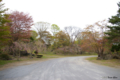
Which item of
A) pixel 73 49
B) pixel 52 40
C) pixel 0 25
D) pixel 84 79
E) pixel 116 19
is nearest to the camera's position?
pixel 84 79

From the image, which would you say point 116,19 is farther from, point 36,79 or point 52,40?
point 52,40

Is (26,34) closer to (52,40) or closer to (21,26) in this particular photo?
(21,26)

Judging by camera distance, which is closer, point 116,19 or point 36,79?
point 36,79

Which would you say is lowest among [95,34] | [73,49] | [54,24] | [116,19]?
[73,49]

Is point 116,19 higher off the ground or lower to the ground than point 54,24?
lower

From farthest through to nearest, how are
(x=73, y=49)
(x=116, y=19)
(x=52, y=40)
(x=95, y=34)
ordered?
1. (x=52, y=40)
2. (x=73, y=49)
3. (x=95, y=34)
4. (x=116, y=19)

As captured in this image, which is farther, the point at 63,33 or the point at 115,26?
the point at 63,33

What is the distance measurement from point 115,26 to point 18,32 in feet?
58.7

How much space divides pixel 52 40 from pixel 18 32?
26.3m

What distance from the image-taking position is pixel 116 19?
1182 cm

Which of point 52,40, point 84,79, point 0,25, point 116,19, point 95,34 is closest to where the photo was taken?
point 84,79

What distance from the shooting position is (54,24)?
154 ft

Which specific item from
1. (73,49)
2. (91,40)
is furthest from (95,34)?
(73,49)

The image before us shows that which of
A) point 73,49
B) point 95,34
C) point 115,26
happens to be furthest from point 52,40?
point 115,26
